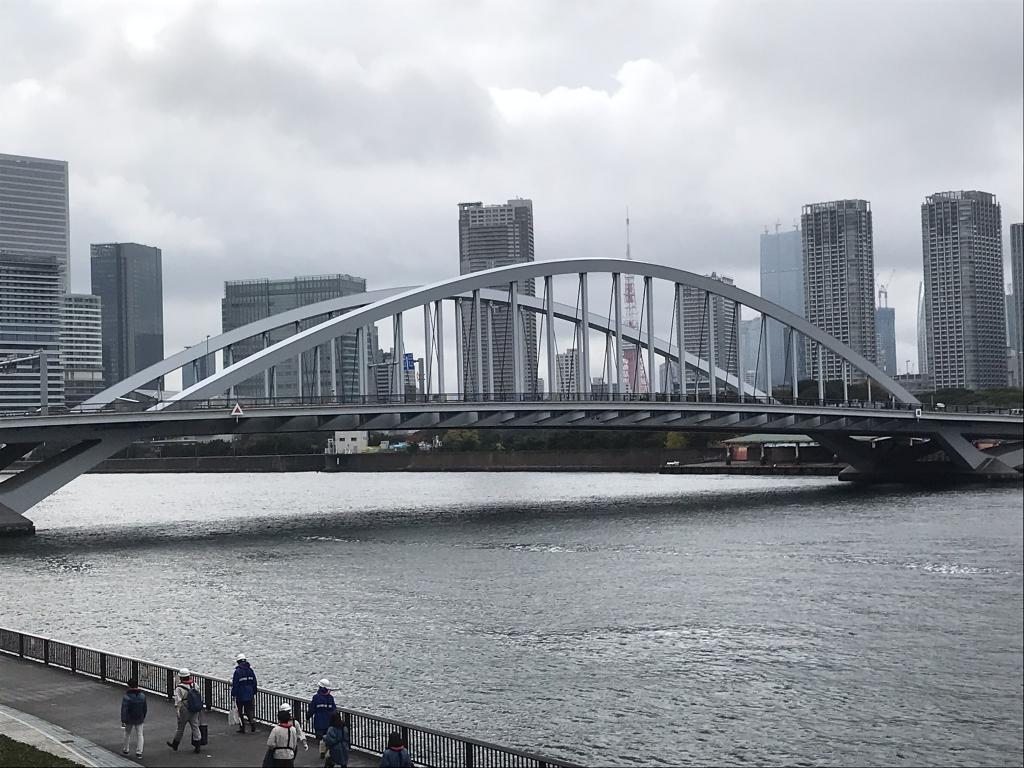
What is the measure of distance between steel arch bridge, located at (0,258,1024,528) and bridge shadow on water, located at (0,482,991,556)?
423cm

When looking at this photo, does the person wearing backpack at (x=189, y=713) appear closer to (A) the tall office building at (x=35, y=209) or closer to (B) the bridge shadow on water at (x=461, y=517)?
(B) the bridge shadow on water at (x=461, y=517)

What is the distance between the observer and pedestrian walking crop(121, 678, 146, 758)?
1441 cm

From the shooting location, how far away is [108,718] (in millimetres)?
16375

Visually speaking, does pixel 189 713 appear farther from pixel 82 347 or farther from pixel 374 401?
pixel 82 347

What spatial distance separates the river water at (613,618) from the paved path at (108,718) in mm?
5066

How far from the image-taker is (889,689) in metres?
21.8

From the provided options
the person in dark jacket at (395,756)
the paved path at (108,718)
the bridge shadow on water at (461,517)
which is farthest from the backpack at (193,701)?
the bridge shadow on water at (461,517)

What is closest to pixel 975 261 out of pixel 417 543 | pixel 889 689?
pixel 417 543

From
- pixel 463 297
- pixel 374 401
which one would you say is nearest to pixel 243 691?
pixel 374 401

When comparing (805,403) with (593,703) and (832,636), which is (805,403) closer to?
(832,636)

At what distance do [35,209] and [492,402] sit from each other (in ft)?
195

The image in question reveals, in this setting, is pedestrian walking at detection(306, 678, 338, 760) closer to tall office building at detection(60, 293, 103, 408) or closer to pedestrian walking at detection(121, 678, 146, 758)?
pedestrian walking at detection(121, 678, 146, 758)

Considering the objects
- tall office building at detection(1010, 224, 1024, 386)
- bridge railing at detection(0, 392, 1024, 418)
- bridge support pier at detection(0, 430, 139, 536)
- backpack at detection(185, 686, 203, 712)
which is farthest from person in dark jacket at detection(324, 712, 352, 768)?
bridge support pier at detection(0, 430, 139, 536)

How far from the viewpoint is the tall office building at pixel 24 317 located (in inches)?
3937
